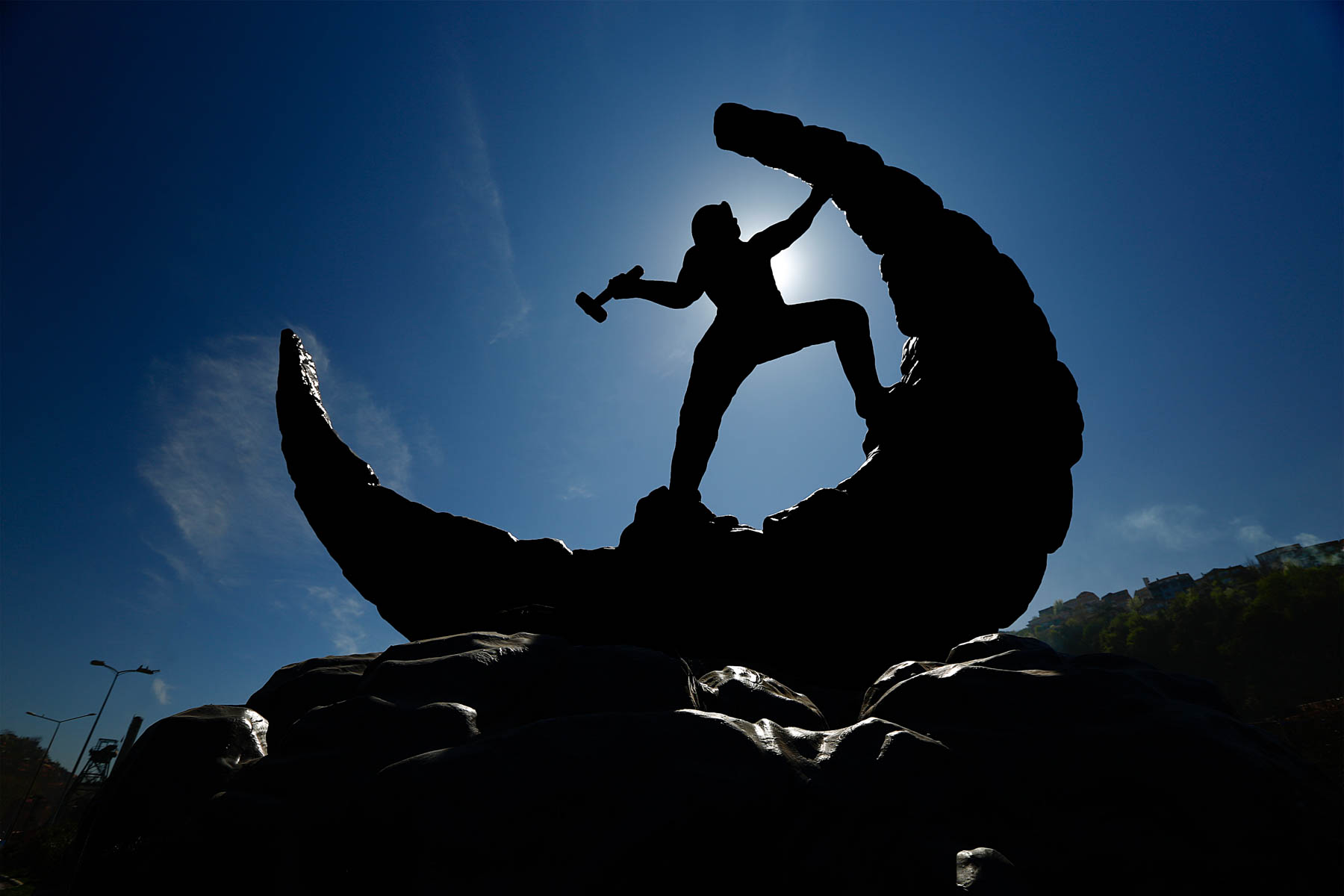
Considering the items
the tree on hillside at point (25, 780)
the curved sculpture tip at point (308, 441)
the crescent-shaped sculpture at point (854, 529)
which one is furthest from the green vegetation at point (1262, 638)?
the tree on hillside at point (25, 780)

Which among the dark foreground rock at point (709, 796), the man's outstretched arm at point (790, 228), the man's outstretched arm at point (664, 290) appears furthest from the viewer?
the man's outstretched arm at point (664, 290)

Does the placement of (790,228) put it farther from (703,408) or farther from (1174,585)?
(1174,585)

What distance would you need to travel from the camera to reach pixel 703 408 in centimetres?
394

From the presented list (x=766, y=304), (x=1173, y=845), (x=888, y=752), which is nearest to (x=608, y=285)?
(x=766, y=304)

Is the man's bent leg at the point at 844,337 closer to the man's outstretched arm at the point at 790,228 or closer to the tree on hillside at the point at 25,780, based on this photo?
the man's outstretched arm at the point at 790,228

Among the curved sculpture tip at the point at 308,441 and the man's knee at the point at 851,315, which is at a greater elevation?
the man's knee at the point at 851,315

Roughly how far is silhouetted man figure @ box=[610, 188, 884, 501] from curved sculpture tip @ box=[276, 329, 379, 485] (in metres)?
1.91

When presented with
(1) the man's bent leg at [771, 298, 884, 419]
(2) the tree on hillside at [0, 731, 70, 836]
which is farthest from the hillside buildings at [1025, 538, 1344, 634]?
(2) the tree on hillside at [0, 731, 70, 836]

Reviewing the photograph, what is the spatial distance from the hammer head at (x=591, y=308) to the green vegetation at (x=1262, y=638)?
2809 cm

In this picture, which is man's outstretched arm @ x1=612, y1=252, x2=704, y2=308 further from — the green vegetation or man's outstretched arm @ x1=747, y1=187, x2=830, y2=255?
the green vegetation

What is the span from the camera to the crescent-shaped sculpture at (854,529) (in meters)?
2.89

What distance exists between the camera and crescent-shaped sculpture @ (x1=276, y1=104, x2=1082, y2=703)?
289 centimetres

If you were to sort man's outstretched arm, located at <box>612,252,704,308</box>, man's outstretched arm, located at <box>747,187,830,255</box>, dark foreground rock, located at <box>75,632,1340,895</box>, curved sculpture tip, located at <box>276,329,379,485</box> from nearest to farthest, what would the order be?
dark foreground rock, located at <box>75,632,1340,895</box>, curved sculpture tip, located at <box>276,329,379,485</box>, man's outstretched arm, located at <box>747,187,830,255</box>, man's outstretched arm, located at <box>612,252,704,308</box>

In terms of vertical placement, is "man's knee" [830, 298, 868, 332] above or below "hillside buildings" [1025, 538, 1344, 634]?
below
